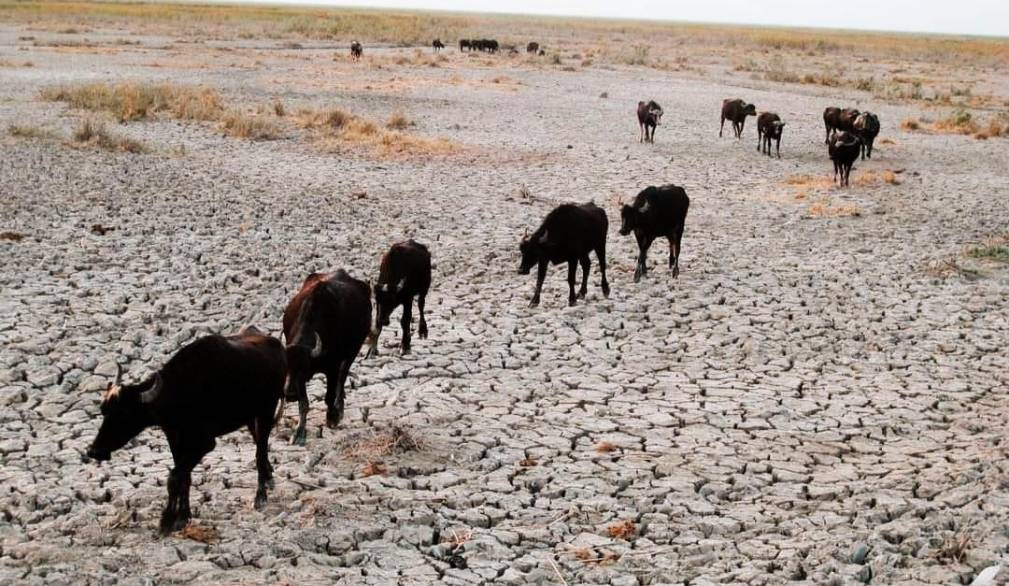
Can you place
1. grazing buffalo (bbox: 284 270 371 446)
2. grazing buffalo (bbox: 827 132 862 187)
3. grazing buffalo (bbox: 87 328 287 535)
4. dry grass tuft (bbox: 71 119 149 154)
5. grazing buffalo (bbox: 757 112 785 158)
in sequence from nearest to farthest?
grazing buffalo (bbox: 87 328 287 535) < grazing buffalo (bbox: 284 270 371 446) < grazing buffalo (bbox: 827 132 862 187) < dry grass tuft (bbox: 71 119 149 154) < grazing buffalo (bbox: 757 112 785 158)

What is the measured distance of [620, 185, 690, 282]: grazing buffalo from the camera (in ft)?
40.8

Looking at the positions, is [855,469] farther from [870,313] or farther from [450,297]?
[450,297]

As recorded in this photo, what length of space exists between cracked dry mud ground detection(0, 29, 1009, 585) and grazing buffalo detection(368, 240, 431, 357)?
1.48 feet

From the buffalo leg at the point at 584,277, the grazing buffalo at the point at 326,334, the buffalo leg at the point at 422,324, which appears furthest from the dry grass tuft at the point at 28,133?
the grazing buffalo at the point at 326,334

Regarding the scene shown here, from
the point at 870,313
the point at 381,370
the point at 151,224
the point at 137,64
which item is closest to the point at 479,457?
the point at 381,370

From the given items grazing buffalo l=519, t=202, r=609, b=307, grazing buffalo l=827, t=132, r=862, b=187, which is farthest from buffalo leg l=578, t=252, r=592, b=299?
grazing buffalo l=827, t=132, r=862, b=187

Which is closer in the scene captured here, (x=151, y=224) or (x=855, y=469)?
(x=855, y=469)

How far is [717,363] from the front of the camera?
33.1 feet

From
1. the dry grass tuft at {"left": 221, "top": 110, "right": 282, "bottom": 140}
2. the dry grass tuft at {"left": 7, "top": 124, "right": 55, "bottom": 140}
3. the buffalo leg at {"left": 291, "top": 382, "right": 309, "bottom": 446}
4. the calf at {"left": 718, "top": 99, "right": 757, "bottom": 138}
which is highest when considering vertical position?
the calf at {"left": 718, "top": 99, "right": 757, "bottom": 138}

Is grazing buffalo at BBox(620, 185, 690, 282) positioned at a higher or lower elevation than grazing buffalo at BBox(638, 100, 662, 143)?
lower

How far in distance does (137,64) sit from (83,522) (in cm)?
4248

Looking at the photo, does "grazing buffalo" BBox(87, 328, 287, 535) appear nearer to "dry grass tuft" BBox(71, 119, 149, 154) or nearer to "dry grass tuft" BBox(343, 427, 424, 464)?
"dry grass tuft" BBox(343, 427, 424, 464)

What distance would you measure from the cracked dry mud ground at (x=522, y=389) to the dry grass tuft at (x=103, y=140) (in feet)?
3.26

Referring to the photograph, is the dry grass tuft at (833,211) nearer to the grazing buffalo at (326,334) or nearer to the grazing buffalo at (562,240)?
the grazing buffalo at (562,240)
